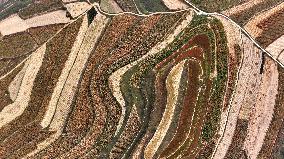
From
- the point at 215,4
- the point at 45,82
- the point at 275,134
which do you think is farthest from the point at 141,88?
the point at 275,134

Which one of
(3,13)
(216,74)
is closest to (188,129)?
(216,74)

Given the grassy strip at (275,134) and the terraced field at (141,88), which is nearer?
the grassy strip at (275,134)

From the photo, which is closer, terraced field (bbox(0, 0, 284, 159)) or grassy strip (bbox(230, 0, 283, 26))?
terraced field (bbox(0, 0, 284, 159))

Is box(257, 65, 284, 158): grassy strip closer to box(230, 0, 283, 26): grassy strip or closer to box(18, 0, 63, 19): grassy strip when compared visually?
box(230, 0, 283, 26): grassy strip

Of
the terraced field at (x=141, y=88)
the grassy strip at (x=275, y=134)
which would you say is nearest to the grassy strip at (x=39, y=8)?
the terraced field at (x=141, y=88)

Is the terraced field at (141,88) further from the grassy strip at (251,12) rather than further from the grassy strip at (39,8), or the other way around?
the grassy strip at (39,8)

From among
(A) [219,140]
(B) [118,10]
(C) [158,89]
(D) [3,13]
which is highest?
(D) [3,13]

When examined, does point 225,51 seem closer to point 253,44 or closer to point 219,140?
point 253,44

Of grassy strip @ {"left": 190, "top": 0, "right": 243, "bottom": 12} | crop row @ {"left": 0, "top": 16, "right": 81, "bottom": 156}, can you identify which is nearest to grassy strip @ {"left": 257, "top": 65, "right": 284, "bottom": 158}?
grassy strip @ {"left": 190, "top": 0, "right": 243, "bottom": 12}

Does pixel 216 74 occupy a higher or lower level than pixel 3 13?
lower
